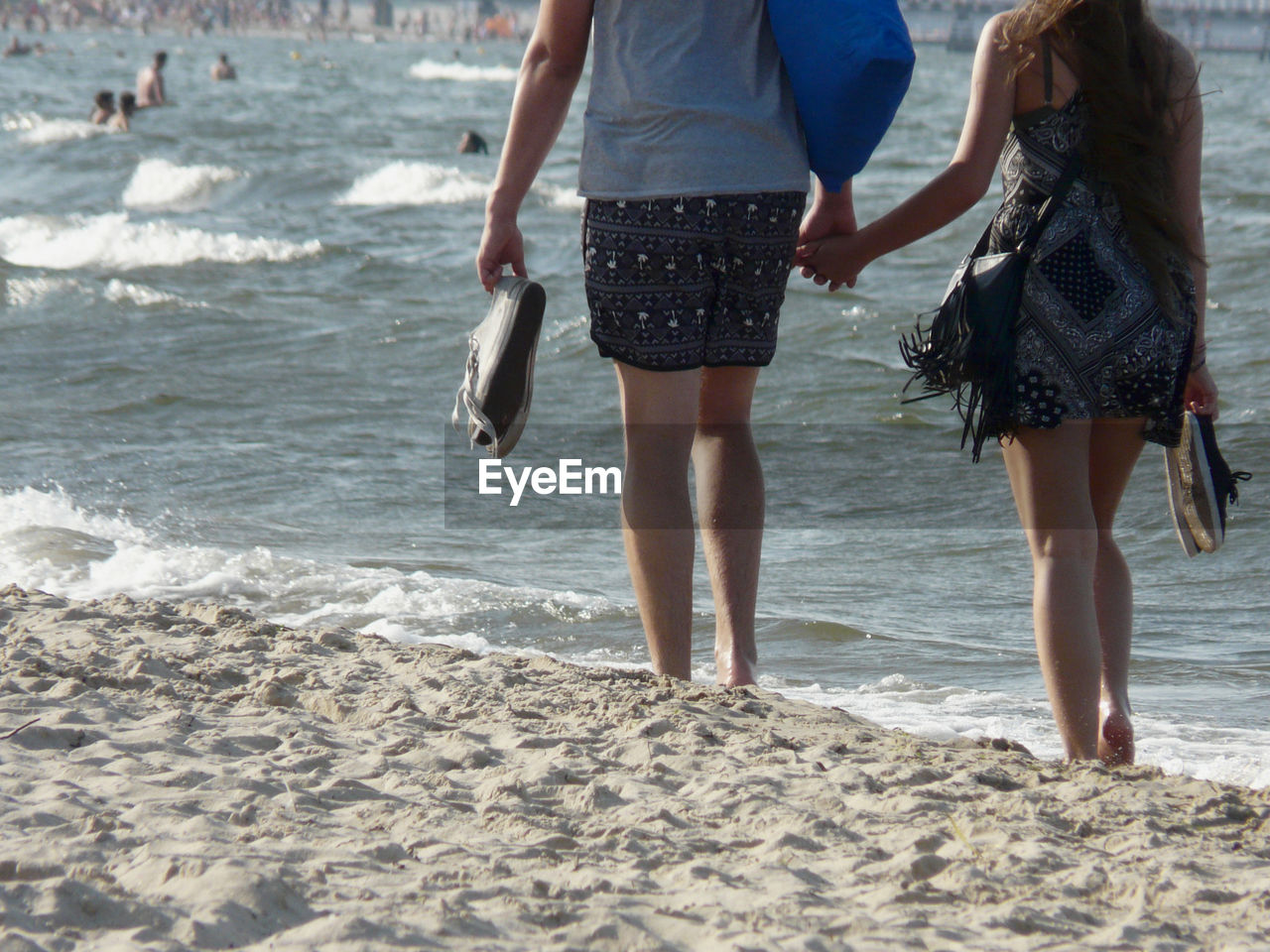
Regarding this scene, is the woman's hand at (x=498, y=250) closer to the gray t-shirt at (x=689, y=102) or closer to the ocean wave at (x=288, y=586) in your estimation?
the gray t-shirt at (x=689, y=102)

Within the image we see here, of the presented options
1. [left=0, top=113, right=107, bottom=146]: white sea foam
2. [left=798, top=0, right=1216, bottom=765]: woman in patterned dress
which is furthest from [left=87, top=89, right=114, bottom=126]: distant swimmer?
[left=798, top=0, right=1216, bottom=765]: woman in patterned dress

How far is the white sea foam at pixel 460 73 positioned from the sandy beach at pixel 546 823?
5510cm

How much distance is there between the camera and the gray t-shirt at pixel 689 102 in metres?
2.64

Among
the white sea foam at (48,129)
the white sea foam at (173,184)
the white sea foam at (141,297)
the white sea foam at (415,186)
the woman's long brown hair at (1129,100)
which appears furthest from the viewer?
the white sea foam at (48,129)

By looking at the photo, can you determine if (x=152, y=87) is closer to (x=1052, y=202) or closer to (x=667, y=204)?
(x=667, y=204)

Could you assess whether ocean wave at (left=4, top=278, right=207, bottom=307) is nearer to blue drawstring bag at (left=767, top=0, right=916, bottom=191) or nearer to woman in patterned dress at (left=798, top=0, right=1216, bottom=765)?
blue drawstring bag at (left=767, top=0, right=916, bottom=191)

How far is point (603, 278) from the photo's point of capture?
8.87 ft

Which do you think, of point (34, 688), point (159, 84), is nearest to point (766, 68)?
point (34, 688)

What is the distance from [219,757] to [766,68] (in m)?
1.65

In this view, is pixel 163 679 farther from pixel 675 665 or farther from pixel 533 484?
pixel 533 484

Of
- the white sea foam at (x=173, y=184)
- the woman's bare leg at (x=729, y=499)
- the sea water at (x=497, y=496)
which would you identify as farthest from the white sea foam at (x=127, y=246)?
the woman's bare leg at (x=729, y=499)

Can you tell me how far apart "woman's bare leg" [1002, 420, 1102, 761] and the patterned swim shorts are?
0.60m

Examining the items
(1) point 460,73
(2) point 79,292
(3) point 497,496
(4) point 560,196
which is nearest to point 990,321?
(3) point 497,496

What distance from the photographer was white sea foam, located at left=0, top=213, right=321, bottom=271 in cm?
1255
